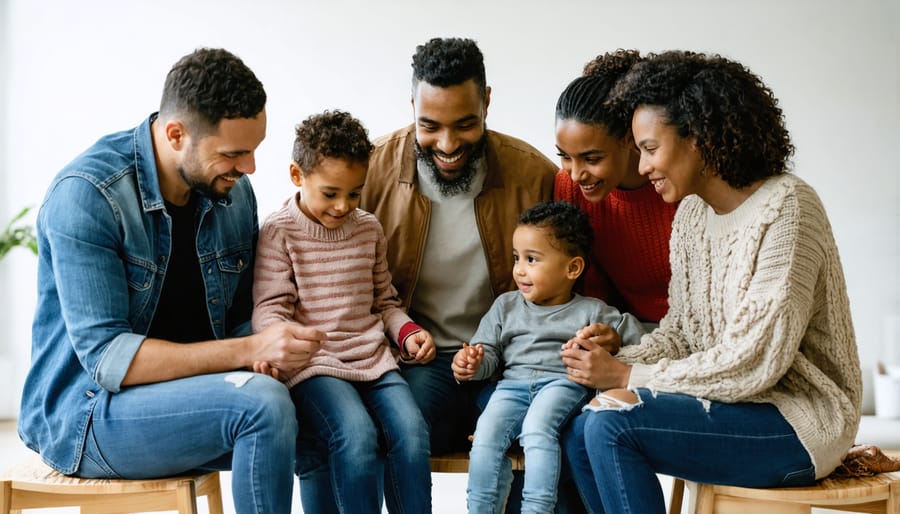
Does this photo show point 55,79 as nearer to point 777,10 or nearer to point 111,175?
point 111,175

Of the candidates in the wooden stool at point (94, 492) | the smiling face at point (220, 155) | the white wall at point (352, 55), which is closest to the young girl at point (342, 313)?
the smiling face at point (220, 155)

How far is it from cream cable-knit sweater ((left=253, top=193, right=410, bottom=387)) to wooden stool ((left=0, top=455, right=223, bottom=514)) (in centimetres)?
46

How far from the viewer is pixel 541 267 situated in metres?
2.46

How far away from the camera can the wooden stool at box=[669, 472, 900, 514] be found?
204 centimetres

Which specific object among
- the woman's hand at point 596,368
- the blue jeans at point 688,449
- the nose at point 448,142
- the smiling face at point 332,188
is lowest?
the blue jeans at point 688,449

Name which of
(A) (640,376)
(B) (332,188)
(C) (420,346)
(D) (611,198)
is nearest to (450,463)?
(C) (420,346)

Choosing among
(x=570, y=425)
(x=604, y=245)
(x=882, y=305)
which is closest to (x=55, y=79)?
(x=604, y=245)

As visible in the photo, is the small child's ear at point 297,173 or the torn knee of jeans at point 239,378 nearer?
the torn knee of jeans at point 239,378

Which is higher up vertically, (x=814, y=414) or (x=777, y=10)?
(x=777, y=10)

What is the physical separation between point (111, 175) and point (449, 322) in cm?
105

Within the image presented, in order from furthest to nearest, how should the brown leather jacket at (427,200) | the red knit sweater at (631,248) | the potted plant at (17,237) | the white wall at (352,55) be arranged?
the white wall at (352,55), the potted plant at (17,237), the brown leather jacket at (427,200), the red knit sweater at (631,248)

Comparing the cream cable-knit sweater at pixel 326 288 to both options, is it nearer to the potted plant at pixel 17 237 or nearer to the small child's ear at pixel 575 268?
the small child's ear at pixel 575 268

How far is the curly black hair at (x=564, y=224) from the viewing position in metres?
2.47

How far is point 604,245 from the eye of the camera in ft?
8.77
